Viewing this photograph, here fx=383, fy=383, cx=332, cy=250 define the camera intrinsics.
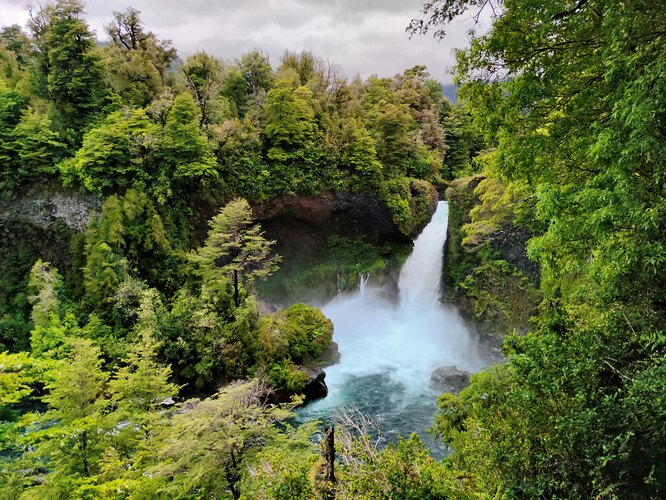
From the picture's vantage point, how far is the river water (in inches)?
652

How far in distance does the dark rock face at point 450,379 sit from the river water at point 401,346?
462mm

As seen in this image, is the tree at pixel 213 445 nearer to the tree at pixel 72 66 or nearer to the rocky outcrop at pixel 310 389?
the rocky outcrop at pixel 310 389

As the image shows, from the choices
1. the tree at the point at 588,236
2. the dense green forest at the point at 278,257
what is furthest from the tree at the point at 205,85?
the tree at the point at 588,236

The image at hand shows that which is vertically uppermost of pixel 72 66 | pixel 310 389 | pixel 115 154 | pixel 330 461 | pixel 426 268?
pixel 72 66

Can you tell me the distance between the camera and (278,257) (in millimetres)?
19234

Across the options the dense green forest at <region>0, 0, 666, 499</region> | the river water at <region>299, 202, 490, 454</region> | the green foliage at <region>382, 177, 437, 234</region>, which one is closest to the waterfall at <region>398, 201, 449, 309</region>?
the river water at <region>299, 202, 490, 454</region>

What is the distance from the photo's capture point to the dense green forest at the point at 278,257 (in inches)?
164

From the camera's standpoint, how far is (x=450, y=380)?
18.2m

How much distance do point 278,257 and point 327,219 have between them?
28.9ft

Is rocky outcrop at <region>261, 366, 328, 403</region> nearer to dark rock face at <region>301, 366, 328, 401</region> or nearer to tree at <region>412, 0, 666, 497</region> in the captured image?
dark rock face at <region>301, 366, 328, 401</region>

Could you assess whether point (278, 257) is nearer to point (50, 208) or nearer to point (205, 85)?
point (50, 208)

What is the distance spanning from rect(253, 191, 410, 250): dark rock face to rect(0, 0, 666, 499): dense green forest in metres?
0.85

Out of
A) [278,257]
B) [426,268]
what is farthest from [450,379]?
[278,257]

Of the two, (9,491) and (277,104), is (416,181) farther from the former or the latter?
(9,491)
